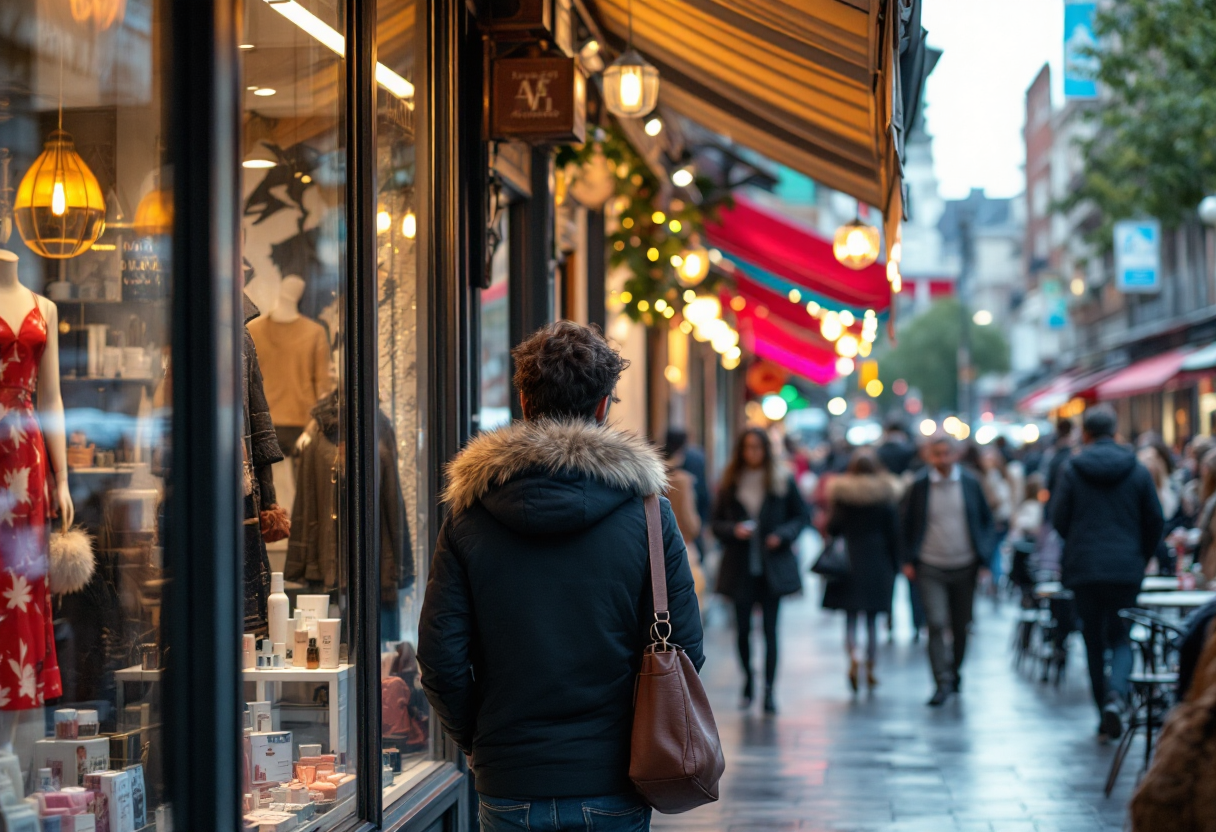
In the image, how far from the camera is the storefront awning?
26.2 meters

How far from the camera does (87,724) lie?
354 centimetres

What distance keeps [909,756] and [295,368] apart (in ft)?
14.9

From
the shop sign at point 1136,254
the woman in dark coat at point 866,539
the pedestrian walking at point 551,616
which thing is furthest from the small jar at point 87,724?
the shop sign at point 1136,254

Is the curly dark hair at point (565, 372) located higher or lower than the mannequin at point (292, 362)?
lower

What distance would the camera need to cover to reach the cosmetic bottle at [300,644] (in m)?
4.50

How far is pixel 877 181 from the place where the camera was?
7902 mm

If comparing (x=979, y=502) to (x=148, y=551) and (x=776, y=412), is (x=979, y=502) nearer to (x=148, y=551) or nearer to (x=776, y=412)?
(x=148, y=551)

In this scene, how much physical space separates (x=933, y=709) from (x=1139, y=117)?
11800 mm

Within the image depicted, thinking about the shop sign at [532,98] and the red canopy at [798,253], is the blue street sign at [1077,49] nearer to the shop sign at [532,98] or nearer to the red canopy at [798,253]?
the red canopy at [798,253]

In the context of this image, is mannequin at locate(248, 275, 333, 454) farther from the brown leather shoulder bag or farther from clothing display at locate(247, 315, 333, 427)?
the brown leather shoulder bag

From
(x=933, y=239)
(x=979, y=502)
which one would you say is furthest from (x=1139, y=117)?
(x=933, y=239)

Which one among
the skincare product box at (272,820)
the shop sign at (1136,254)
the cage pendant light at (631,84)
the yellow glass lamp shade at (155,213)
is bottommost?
the skincare product box at (272,820)

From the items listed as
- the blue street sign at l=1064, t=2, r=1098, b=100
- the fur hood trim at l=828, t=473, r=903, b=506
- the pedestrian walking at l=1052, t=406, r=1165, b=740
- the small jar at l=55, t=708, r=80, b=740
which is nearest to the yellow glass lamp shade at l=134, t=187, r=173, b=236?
the small jar at l=55, t=708, r=80, b=740

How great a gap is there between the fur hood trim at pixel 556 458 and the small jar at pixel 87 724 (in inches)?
46.1
